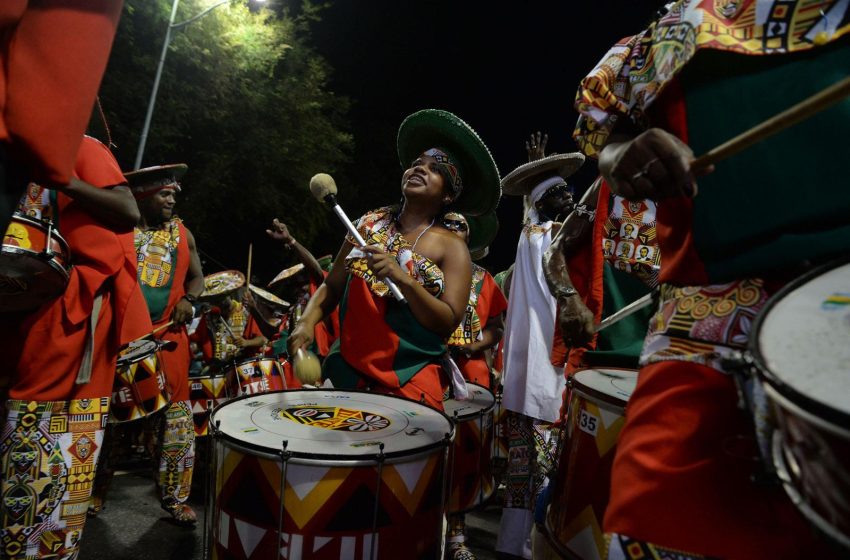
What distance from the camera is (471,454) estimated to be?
10.9ft

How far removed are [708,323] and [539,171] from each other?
3.85 m

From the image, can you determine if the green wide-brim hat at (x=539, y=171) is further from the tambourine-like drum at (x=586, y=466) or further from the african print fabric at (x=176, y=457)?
the african print fabric at (x=176, y=457)

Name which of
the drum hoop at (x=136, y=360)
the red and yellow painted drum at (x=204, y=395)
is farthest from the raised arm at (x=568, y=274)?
the red and yellow painted drum at (x=204, y=395)

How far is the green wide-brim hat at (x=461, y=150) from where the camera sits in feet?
11.2

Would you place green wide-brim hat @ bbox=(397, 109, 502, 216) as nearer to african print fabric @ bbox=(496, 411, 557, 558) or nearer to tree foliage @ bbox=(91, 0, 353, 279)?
african print fabric @ bbox=(496, 411, 557, 558)

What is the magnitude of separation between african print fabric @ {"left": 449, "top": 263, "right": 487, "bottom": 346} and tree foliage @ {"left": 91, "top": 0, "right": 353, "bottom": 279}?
32.9 feet

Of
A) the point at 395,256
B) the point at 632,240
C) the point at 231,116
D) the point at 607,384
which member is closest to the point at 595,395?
the point at 607,384

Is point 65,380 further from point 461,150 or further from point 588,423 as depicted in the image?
point 461,150

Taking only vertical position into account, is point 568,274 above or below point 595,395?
above

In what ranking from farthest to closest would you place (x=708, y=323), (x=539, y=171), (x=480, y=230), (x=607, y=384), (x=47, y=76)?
(x=480, y=230), (x=539, y=171), (x=607, y=384), (x=708, y=323), (x=47, y=76)

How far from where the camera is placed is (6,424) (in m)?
2.22

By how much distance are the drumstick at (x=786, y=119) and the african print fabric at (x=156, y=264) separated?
14.3 feet

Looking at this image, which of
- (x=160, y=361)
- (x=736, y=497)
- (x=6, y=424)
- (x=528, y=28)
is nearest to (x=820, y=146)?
(x=736, y=497)

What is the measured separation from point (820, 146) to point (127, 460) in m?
6.41
